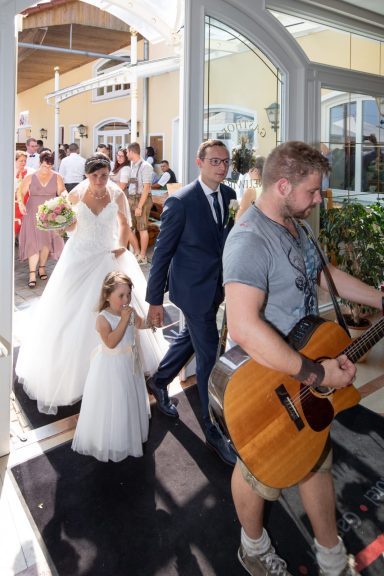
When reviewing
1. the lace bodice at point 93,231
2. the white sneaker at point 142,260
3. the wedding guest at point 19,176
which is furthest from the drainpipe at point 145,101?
the lace bodice at point 93,231

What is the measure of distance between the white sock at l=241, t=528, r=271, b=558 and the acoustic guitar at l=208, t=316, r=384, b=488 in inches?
17.2

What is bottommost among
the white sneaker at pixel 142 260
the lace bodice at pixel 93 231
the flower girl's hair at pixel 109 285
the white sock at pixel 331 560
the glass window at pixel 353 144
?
the white sock at pixel 331 560

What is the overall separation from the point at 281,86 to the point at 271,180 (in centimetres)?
296

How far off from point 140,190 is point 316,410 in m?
6.35

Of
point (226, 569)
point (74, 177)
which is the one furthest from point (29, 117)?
point (226, 569)

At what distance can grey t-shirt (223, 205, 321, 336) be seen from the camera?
1.58 metres

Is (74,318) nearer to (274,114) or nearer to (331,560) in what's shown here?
(331,560)

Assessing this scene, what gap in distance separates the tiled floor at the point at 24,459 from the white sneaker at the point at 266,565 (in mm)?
800

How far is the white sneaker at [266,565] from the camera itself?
1.90 m

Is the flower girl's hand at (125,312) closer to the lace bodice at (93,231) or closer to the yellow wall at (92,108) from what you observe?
the lace bodice at (93,231)

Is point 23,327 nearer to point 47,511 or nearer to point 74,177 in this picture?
point 47,511

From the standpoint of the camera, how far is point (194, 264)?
8.95ft

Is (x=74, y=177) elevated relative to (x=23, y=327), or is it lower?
elevated

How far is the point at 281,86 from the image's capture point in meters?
4.20
